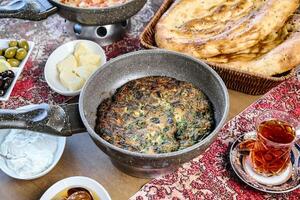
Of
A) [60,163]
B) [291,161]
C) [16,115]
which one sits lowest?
[60,163]

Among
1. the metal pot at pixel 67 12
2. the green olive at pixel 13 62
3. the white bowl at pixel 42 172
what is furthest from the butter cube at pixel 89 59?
the white bowl at pixel 42 172

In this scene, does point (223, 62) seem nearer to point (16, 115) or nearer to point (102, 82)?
point (102, 82)

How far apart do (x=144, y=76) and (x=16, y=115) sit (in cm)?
48

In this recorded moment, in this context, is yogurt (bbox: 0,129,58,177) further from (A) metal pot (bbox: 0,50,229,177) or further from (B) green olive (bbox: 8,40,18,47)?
(B) green olive (bbox: 8,40,18,47)

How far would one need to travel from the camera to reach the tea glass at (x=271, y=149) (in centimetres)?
124

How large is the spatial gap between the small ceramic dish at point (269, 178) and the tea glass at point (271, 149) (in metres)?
0.01

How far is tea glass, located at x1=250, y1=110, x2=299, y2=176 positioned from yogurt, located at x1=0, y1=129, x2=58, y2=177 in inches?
23.8

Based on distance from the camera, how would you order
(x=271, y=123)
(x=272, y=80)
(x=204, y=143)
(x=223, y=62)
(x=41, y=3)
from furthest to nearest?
(x=41, y=3) < (x=223, y=62) < (x=272, y=80) < (x=271, y=123) < (x=204, y=143)

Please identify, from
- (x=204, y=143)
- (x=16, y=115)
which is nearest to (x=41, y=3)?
(x=16, y=115)

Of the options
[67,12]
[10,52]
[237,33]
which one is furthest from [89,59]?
[237,33]

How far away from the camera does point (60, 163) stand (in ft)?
4.50

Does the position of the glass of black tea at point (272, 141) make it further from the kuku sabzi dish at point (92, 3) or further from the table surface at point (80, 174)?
the kuku sabzi dish at point (92, 3)

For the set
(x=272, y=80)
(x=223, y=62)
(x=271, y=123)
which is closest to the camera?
(x=271, y=123)

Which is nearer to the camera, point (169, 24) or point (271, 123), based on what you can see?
point (271, 123)
